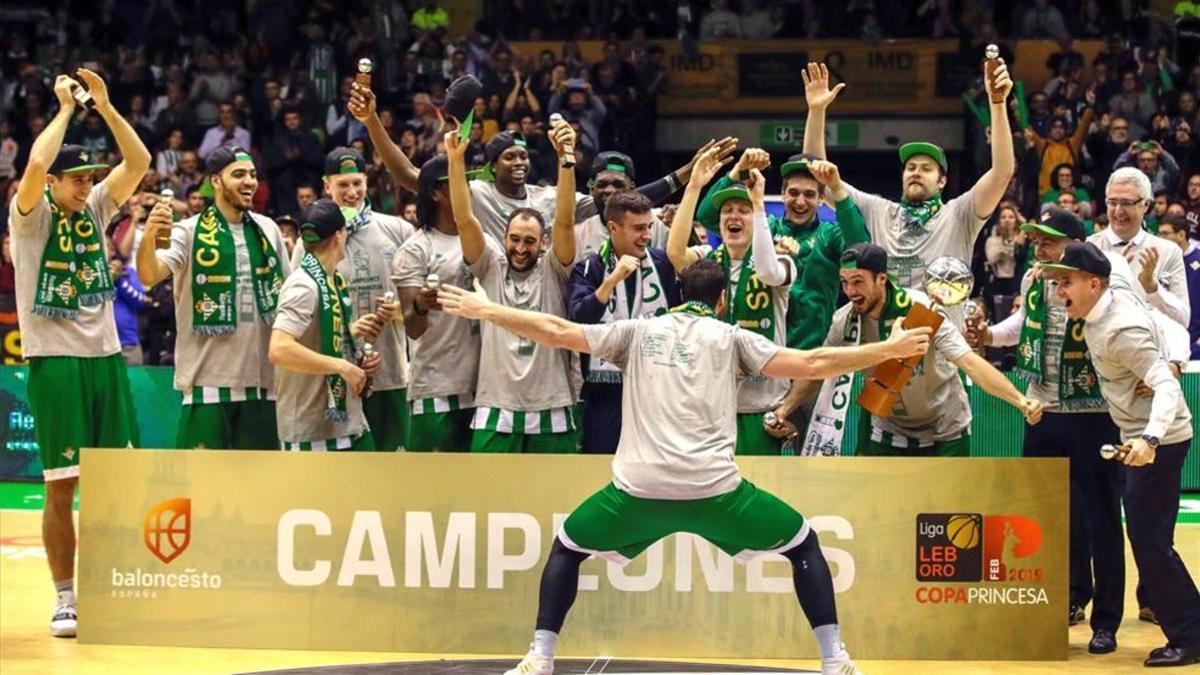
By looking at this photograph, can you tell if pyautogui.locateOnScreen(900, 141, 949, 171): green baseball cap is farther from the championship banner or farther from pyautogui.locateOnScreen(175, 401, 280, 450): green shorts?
pyautogui.locateOnScreen(175, 401, 280, 450): green shorts

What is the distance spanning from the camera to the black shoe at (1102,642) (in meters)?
9.18

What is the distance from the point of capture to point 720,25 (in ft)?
73.7

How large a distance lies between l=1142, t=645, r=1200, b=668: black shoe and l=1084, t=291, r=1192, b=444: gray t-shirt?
1001 millimetres

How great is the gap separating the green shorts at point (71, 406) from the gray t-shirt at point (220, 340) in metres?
0.41

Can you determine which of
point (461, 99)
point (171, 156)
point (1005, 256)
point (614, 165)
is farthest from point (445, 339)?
point (171, 156)

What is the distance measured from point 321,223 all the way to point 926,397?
3.21 m

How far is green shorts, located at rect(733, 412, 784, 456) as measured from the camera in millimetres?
9719

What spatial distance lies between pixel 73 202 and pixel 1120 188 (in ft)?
18.3

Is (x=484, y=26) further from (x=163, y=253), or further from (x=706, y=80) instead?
(x=163, y=253)

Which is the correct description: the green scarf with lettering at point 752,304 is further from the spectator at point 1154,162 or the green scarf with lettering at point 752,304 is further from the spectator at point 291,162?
the spectator at point 291,162

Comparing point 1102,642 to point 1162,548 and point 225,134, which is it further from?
point 225,134

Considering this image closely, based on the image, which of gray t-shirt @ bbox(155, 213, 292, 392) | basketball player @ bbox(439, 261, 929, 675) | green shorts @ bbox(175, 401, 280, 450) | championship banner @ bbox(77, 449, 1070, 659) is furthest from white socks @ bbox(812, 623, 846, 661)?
gray t-shirt @ bbox(155, 213, 292, 392)

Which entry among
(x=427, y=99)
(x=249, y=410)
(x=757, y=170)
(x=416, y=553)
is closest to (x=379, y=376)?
(x=249, y=410)

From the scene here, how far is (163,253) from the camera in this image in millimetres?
10008
